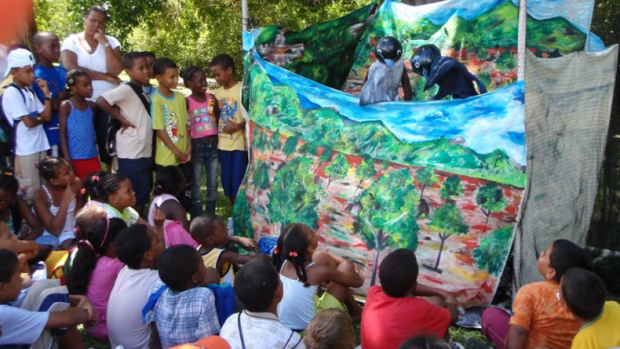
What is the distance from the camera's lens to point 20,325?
144 inches

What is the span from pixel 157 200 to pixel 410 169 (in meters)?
2.06

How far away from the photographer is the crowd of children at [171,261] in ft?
11.3

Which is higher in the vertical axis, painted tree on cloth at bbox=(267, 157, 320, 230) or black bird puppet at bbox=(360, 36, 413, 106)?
black bird puppet at bbox=(360, 36, 413, 106)

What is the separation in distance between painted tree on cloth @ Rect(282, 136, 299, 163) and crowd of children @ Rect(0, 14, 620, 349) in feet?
2.84

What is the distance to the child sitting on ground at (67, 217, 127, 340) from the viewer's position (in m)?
4.48

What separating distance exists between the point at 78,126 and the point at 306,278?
3.01m

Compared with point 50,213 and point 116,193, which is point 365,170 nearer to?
point 116,193

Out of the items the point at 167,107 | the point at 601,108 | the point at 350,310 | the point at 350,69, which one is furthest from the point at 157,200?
the point at 601,108

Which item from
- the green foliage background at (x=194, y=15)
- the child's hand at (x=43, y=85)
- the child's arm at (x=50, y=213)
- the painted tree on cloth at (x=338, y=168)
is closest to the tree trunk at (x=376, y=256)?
the painted tree on cloth at (x=338, y=168)

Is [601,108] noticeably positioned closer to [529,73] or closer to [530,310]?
[529,73]

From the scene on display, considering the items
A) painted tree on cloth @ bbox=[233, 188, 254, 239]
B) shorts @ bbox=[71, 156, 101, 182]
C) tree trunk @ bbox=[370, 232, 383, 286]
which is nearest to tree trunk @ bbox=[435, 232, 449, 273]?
tree trunk @ bbox=[370, 232, 383, 286]

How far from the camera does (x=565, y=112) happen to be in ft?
16.2

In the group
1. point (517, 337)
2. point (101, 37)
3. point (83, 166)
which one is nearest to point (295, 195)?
point (83, 166)

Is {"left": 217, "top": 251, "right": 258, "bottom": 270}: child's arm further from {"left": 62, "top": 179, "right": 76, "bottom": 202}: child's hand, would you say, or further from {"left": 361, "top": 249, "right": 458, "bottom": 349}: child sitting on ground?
{"left": 62, "top": 179, "right": 76, "bottom": 202}: child's hand
